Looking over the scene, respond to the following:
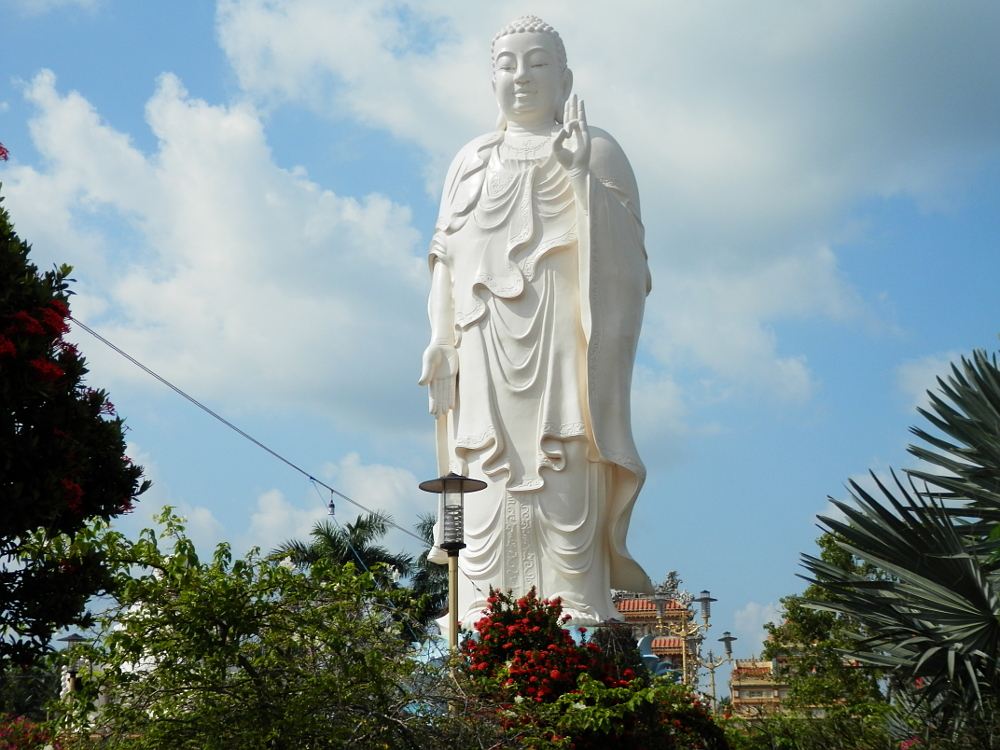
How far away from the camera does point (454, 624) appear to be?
293 inches

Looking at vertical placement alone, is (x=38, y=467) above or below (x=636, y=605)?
below

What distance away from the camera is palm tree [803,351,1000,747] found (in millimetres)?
5996

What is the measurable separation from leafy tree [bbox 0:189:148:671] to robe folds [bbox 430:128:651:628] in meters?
5.90

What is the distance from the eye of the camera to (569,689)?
8.71m

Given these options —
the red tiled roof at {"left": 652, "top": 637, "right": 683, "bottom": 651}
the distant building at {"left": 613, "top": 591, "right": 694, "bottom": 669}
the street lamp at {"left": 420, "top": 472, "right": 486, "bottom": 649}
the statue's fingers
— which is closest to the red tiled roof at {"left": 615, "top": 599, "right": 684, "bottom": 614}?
the distant building at {"left": 613, "top": 591, "right": 694, "bottom": 669}

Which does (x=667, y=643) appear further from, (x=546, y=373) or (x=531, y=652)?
(x=531, y=652)

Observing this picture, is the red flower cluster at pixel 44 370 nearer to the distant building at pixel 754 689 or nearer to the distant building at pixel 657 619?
the distant building at pixel 657 619

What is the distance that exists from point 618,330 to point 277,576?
269 inches

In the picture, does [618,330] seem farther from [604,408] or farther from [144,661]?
[144,661]

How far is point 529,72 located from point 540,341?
2.86m

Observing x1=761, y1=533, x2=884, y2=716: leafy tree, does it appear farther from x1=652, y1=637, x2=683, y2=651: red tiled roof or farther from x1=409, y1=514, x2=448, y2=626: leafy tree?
x1=409, y1=514, x2=448, y2=626: leafy tree

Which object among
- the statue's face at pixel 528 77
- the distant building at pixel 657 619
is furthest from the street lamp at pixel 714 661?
the statue's face at pixel 528 77

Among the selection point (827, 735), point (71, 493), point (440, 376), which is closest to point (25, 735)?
point (71, 493)

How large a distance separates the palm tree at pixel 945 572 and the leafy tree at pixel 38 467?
3.74m
